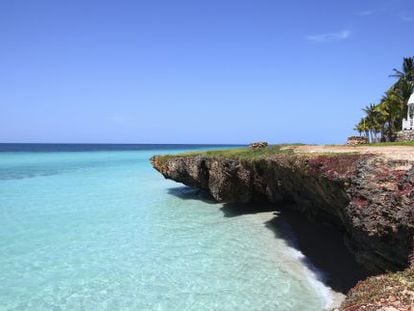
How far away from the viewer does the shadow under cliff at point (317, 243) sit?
15203 millimetres

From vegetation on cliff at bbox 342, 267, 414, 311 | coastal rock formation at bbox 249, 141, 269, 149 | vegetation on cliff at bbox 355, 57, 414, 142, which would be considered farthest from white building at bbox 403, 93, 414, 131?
vegetation on cliff at bbox 342, 267, 414, 311

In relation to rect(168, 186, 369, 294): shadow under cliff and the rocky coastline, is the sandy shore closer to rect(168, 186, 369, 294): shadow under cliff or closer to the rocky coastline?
rect(168, 186, 369, 294): shadow under cliff

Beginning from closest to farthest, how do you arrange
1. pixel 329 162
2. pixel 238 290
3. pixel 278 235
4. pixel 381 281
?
pixel 381 281, pixel 238 290, pixel 329 162, pixel 278 235

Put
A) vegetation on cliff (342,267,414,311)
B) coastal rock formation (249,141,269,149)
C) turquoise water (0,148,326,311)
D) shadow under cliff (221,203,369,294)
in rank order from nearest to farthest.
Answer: vegetation on cliff (342,267,414,311), turquoise water (0,148,326,311), shadow under cliff (221,203,369,294), coastal rock formation (249,141,269,149)

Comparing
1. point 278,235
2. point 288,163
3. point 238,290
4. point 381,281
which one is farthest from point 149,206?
point 381,281

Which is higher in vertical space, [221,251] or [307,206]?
[307,206]

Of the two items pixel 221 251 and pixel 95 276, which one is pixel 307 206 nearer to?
pixel 221 251

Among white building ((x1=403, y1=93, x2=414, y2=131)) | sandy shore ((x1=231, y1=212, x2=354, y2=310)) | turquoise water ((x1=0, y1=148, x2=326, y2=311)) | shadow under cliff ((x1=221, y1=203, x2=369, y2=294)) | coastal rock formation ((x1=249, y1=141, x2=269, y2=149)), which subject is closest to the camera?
turquoise water ((x1=0, y1=148, x2=326, y2=311))

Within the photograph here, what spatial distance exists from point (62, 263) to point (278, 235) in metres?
10.8

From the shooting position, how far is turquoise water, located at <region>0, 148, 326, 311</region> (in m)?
13.5

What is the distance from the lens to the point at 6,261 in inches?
688

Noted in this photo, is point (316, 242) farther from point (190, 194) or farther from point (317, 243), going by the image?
point (190, 194)

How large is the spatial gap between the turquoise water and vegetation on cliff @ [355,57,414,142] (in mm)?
38369

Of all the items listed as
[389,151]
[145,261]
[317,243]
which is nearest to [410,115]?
[317,243]
